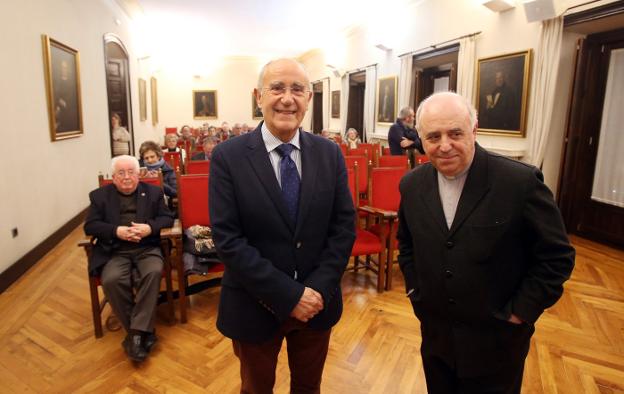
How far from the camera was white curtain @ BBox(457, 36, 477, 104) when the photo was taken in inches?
245

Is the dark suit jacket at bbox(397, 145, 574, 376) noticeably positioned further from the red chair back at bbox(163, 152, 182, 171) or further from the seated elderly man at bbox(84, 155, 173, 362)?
the red chair back at bbox(163, 152, 182, 171)

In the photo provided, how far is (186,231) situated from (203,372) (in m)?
1.12

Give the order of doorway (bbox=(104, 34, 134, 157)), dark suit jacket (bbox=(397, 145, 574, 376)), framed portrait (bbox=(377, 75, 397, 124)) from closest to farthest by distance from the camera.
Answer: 1. dark suit jacket (bbox=(397, 145, 574, 376))
2. framed portrait (bbox=(377, 75, 397, 124))
3. doorway (bbox=(104, 34, 134, 157))

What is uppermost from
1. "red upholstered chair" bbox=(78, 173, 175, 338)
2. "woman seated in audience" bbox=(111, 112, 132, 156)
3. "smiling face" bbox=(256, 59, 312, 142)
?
"smiling face" bbox=(256, 59, 312, 142)

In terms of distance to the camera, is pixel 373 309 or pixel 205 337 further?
pixel 373 309

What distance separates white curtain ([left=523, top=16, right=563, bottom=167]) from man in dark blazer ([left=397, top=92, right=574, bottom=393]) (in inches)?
174

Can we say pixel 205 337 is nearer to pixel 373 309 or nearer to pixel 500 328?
pixel 373 309

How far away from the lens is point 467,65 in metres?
6.29

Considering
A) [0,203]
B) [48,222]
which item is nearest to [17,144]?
[0,203]

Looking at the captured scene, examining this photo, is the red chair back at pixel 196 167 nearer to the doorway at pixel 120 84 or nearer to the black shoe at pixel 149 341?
the black shoe at pixel 149 341

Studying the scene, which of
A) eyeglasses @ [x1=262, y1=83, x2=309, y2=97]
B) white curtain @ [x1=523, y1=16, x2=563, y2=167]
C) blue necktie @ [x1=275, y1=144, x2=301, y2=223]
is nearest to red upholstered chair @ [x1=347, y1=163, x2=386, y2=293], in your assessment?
blue necktie @ [x1=275, y1=144, x2=301, y2=223]

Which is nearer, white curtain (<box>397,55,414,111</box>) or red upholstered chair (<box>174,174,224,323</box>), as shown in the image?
red upholstered chair (<box>174,174,224,323</box>)

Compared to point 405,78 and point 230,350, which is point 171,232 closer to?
point 230,350

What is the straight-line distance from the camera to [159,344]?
109 inches
